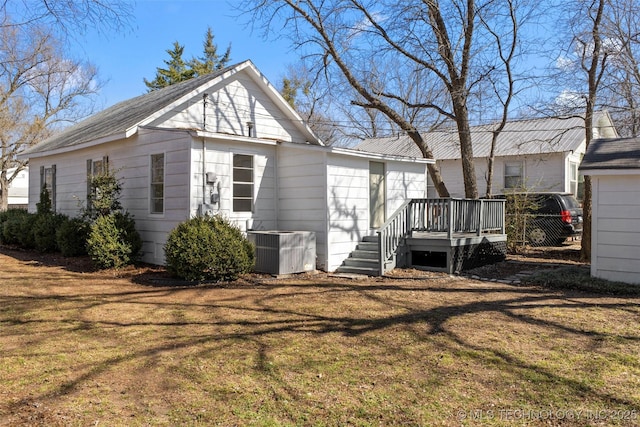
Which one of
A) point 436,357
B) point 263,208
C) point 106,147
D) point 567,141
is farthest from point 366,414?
point 567,141

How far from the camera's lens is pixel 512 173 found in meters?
21.7

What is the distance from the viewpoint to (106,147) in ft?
42.2

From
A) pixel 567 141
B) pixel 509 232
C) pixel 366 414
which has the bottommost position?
pixel 366 414

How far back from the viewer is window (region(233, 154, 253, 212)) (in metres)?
11.1

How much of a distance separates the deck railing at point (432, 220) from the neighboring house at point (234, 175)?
89 cm

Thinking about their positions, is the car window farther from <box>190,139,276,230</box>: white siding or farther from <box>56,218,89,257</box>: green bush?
<box>56,218,89,257</box>: green bush

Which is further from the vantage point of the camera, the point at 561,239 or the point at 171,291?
the point at 561,239

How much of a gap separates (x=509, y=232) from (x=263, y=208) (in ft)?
24.7

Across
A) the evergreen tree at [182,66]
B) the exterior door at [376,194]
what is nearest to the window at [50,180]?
the exterior door at [376,194]

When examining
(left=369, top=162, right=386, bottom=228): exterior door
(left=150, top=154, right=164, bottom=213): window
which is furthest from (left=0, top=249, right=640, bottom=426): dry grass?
(left=369, top=162, right=386, bottom=228): exterior door

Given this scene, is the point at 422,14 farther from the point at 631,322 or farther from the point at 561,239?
the point at 631,322

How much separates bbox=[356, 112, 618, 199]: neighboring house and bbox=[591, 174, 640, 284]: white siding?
359 inches

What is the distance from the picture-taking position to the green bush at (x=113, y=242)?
10.4 meters

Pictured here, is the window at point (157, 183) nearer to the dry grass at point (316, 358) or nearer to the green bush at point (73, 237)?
the green bush at point (73, 237)
